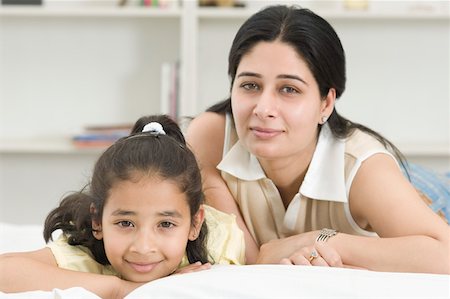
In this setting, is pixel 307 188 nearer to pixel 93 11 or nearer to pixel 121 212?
pixel 121 212

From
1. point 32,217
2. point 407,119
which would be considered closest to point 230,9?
point 407,119

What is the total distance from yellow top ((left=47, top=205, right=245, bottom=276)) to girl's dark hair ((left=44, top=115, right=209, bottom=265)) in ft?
0.06

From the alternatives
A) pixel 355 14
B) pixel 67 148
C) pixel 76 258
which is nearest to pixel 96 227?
A: pixel 76 258

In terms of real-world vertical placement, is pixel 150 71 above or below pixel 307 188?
below

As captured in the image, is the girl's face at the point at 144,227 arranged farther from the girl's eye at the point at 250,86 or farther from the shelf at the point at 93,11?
the shelf at the point at 93,11

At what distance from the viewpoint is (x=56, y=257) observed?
59.4 inches

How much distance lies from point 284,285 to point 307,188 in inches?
24.1

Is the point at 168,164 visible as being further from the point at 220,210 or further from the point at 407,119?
the point at 407,119

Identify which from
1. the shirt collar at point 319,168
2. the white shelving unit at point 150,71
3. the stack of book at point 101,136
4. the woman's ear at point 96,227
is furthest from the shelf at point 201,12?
the woman's ear at point 96,227

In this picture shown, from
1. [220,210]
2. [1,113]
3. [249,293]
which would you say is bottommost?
[1,113]

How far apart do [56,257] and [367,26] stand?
8.25ft

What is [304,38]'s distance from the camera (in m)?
1.81

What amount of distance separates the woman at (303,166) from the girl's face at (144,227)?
0.84 ft

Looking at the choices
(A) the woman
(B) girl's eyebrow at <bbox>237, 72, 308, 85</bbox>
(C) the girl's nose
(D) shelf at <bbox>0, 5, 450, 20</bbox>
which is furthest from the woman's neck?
(D) shelf at <bbox>0, 5, 450, 20</bbox>
